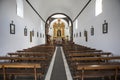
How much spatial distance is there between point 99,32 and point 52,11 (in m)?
12.4

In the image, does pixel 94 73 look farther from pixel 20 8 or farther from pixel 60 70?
pixel 20 8

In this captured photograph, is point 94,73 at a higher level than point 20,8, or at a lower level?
lower

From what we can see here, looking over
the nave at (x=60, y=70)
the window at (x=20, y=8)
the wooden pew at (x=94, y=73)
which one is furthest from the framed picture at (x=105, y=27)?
the window at (x=20, y=8)

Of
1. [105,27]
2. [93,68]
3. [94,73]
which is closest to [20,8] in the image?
[105,27]

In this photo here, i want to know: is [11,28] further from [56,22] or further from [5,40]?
[56,22]

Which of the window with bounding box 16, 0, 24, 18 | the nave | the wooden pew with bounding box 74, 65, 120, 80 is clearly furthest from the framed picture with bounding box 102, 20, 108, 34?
the window with bounding box 16, 0, 24, 18

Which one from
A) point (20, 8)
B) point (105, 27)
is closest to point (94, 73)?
point (105, 27)

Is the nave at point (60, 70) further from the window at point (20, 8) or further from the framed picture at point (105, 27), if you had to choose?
the window at point (20, 8)

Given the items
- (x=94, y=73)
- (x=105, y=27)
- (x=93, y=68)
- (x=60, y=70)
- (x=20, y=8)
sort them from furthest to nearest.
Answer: (x=20, y=8) < (x=105, y=27) < (x=60, y=70) < (x=94, y=73) < (x=93, y=68)

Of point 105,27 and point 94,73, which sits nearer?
point 94,73

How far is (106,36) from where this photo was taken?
8273mm

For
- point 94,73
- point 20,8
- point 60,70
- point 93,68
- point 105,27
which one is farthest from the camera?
point 20,8

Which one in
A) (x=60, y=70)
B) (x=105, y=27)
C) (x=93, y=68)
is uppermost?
(x=105, y=27)

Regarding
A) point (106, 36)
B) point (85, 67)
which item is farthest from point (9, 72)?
point (106, 36)
